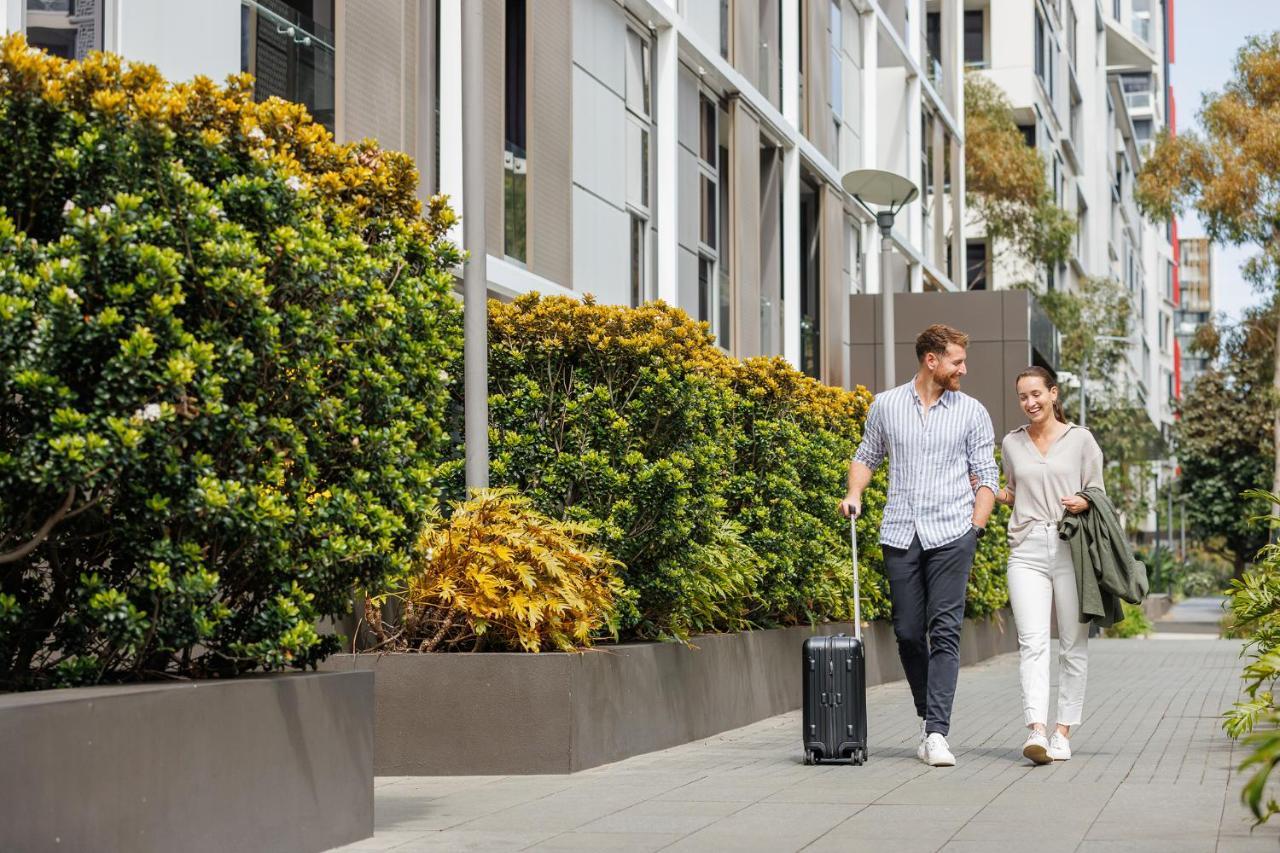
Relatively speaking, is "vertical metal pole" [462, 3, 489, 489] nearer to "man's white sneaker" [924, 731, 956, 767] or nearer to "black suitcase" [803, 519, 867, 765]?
"black suitcase" [803, 519, 867, 765]

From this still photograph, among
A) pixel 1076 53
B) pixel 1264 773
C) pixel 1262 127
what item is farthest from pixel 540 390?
pixel 1076 53

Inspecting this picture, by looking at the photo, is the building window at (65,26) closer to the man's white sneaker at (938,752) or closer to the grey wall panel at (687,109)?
the man's white sneaker at (938,752)

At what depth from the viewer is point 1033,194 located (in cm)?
4841

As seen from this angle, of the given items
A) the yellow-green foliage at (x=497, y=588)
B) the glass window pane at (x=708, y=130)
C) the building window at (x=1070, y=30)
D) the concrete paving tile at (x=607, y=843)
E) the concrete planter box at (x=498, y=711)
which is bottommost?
the concrete paving tile at (x=607, y=843)

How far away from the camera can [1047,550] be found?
9344mm

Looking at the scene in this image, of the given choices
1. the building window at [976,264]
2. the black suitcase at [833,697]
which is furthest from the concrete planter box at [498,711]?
the building window at [976,264]

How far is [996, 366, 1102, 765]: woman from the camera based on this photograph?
9.27 metres

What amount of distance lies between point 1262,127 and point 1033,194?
19.5 ft

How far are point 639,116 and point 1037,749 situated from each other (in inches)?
455

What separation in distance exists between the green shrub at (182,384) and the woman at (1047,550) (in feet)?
12.9

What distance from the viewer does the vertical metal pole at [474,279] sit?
956cm

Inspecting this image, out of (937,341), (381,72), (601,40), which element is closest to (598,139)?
(601,40)

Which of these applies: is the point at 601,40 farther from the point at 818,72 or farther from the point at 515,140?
the point at 818,72

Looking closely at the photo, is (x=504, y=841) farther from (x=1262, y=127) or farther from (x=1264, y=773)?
(x=1262, y=127)
